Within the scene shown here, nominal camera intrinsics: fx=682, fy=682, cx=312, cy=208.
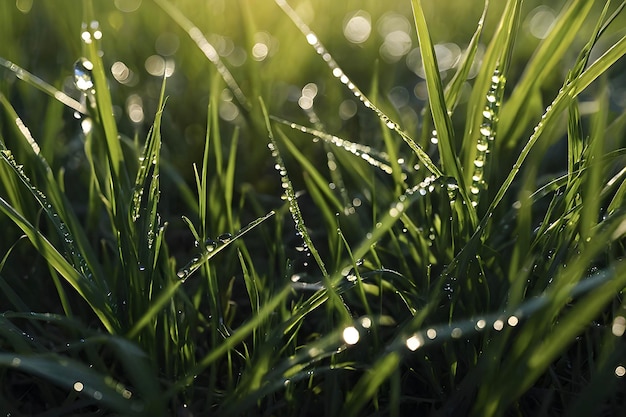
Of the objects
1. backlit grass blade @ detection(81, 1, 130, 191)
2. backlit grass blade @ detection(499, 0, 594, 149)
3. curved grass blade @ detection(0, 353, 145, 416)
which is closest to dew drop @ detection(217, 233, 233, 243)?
backlit grass blade @ detection(81, 1, 130, 191)

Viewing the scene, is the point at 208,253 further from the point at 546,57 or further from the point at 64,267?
the point at 546,57

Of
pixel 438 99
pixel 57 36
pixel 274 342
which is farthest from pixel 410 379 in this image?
pixel 57 36

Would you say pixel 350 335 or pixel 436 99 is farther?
pixel 436 99

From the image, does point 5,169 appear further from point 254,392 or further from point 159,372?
point 254,392

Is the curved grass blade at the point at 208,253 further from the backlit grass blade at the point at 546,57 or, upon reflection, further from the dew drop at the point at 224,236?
the backlit grass blade at the point at 546,57

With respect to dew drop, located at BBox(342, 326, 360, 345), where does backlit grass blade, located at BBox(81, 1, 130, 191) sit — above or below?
above

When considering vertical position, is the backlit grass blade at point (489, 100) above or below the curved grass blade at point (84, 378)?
above

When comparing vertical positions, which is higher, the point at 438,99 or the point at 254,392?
the point at 438,99

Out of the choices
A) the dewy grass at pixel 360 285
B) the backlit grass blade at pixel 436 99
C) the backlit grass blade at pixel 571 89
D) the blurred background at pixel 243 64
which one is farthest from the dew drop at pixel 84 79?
the backlit grass blade at pixel 571 89

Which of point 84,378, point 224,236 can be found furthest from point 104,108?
point 84,378

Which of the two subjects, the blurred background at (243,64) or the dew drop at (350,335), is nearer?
the dew drop at (350,335)

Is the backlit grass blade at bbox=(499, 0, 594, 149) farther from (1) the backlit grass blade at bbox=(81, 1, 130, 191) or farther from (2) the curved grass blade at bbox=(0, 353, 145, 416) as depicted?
(2) the curved grass blade at bbox=(0, 353, 145, 416)
